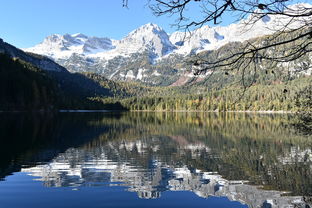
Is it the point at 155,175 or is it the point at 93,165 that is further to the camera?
the point at 93,165

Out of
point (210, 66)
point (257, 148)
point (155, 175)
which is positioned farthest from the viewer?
point (257, 148)

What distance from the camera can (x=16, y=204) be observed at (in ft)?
43.3

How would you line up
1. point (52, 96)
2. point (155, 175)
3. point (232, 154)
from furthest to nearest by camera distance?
point (52, 96) → point (232, 154) → point (155, 175)

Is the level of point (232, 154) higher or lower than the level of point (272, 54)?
lower

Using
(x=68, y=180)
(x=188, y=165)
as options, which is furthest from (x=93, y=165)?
(x=188, y=165)

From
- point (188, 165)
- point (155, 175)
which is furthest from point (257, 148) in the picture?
point (155, 175)

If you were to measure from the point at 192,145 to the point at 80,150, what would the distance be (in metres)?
12.1

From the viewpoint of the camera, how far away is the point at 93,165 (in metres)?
21.7

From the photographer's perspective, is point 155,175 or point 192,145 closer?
point 155,175

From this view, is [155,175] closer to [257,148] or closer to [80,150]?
[80,150]

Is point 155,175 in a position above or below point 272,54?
below

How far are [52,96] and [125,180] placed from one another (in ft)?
410

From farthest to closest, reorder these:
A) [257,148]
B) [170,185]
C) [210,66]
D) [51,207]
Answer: [257,148] → [170,185] → [51,207] → [210,66]

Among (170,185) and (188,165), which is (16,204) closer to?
(170,185)
